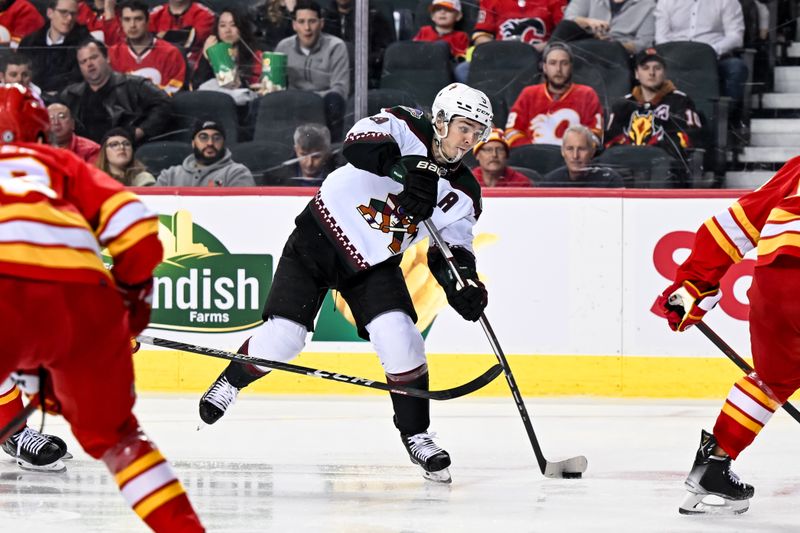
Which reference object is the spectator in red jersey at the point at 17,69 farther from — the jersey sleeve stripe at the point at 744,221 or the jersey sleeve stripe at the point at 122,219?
the jersey sleeve stripe at the point at 122,219

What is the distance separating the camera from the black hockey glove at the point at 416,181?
373 centimetres

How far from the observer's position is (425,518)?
3346mm

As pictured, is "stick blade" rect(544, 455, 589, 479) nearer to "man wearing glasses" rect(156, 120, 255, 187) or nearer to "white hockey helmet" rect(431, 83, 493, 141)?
"white hockey helmet" rect(431, 83, 493, 141)

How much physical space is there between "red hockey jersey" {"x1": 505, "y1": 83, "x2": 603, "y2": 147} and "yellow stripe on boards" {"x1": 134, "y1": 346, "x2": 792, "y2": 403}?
1.04 meters

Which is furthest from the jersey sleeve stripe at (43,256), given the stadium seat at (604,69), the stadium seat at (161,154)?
the stadium seat at (604,69)

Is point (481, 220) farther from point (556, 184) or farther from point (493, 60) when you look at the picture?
point (493, 60)

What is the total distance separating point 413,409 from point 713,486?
0.99m

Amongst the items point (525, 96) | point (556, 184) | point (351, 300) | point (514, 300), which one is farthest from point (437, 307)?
point (351, 300)

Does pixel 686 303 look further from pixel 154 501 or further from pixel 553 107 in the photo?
pixel 553 107

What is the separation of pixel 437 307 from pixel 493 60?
4.08 feet

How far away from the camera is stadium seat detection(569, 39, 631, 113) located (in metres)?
5.93

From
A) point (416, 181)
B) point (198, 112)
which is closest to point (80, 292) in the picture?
point (416, 181)

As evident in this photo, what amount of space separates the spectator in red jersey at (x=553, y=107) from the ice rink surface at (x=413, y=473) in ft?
4.06

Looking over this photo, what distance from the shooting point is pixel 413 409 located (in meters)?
3.98
